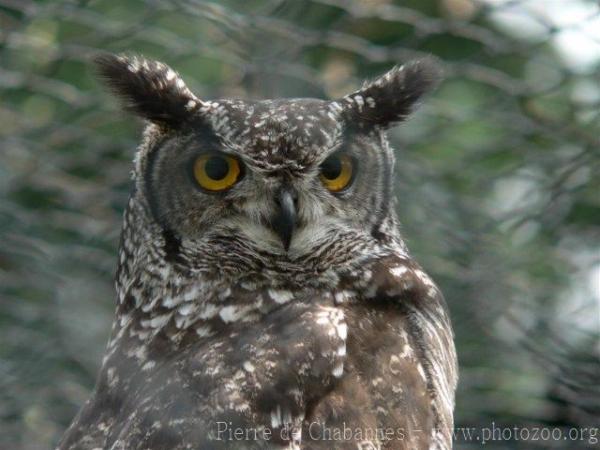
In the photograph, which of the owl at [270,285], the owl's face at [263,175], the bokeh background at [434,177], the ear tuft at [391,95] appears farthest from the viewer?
the bokeh background at [434,177]

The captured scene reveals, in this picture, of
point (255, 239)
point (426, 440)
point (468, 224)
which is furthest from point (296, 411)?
point (468, 224)

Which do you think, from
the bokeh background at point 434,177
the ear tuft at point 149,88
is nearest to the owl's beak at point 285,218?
the ear tuft at point 149,88

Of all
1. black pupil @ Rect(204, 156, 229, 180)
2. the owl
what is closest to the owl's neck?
the owl

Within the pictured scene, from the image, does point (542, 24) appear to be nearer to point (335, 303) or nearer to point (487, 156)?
point (487, 156)

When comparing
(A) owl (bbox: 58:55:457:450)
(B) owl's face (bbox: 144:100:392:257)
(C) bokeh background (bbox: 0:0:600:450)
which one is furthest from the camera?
(C) bokeh background (bbox: 0:0:600:450)

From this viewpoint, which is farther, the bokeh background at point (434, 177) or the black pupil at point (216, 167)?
Result: the bokeh background at point (434, 177)

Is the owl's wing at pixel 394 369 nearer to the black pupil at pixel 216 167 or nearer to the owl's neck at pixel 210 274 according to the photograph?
the owl's neck at pixel 210 274

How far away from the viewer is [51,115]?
279 centimetres

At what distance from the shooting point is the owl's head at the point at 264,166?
5.81 feet

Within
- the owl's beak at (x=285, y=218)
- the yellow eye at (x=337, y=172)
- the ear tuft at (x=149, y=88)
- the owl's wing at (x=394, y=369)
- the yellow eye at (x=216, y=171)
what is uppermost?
the ear tuft at (x=149, y=88)

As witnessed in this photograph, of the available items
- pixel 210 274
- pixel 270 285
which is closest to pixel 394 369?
pixel 270 285

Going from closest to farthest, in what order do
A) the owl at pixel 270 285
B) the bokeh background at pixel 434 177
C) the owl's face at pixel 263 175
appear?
the owl at pixel 270 285
the owl's face at pixel 263 175
the bokeh background at pixel 434 177

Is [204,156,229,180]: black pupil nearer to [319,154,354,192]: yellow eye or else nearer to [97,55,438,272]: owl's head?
[97,55,438,272]: owl's head

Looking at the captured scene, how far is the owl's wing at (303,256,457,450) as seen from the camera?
1.60m
